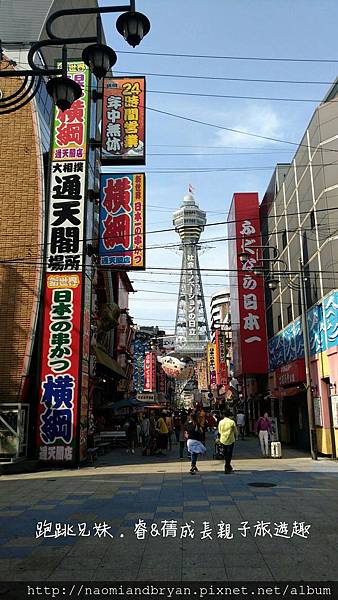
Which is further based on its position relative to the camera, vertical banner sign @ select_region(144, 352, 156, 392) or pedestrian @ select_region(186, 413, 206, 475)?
vertical banner sign @ select_region(144, 352, 156, 392)

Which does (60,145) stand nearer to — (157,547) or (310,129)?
(310,129)

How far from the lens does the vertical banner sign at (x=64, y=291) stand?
16453mm

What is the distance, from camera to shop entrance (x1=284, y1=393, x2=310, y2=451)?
853 inches

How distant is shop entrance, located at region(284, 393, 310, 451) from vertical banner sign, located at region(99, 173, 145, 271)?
1042 centimetres

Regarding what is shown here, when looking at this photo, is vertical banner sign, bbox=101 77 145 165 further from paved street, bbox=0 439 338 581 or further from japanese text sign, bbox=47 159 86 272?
paved street, bbox=0 439 338 581

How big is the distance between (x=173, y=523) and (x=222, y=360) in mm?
43288

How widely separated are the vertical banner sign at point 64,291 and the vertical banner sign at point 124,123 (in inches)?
52.2

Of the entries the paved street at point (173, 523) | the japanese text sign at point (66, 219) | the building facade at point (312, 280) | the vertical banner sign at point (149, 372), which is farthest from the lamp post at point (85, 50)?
the vertical banner sign at point (149, 372)

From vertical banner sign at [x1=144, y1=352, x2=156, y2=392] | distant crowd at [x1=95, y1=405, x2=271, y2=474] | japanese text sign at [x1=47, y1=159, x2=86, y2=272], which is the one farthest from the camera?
vertical banner sign at [x1=144, y1=352, x2=156, y2=392]

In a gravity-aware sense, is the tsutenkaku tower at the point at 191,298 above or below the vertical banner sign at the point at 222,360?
above

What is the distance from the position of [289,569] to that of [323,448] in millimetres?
13730

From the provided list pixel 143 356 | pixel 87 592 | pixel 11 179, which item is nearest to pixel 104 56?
pixel 87 592

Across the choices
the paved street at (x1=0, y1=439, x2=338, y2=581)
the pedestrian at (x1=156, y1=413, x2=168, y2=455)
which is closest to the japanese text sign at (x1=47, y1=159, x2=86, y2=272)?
the paved street at (x1=0, y1=439, x2=338, y2=581)

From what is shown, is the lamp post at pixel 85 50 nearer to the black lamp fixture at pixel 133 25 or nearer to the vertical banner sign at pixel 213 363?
the black lamp fixture at pixel 133 25
